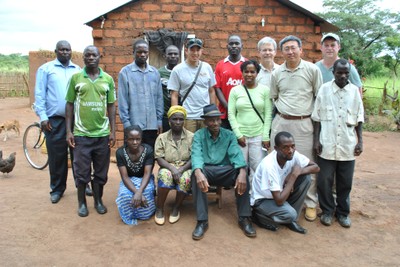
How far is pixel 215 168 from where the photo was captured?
3959 mm

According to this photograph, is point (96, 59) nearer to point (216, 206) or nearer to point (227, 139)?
point (227, 139)

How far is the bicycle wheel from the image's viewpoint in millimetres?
7011

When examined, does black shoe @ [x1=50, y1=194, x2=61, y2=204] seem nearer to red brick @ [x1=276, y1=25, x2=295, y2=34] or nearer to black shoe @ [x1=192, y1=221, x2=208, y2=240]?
black shoe @ [x1=192, y1=221, x2=208, y2=240]

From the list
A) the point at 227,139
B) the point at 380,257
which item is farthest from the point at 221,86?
the point at 380,257

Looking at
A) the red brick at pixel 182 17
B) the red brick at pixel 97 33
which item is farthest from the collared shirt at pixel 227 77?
the red brick at pixel 97 33

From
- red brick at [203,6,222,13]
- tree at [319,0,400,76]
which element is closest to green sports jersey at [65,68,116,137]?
red brick at [203,6,222,13]

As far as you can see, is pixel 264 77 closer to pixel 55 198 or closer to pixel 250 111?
pixel 250 111

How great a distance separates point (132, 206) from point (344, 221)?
233 centimetres

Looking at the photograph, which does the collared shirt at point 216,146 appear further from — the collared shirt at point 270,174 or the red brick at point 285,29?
the red brick at point 285,29

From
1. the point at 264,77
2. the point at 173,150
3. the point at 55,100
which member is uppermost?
the point at 264,77

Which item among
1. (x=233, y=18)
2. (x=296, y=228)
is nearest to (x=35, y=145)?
(x=233, y=18)

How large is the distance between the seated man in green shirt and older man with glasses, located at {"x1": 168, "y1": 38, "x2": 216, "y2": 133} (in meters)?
0.46

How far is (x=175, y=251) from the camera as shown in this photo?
11.3ft

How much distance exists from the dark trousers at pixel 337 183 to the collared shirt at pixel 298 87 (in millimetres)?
623
